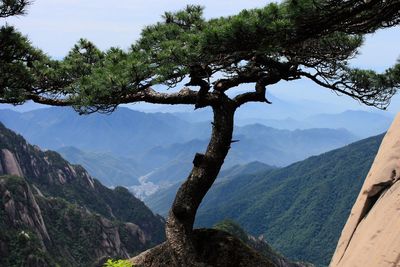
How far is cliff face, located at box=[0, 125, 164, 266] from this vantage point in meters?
76.9

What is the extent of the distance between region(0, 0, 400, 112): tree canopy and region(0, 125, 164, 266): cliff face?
61075mm

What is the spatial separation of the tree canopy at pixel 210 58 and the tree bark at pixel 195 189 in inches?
21.7

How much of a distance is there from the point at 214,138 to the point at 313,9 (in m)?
4.49

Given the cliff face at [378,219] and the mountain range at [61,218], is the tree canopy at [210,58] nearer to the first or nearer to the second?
the cliff face at [378,219]

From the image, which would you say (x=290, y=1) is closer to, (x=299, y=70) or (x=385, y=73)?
(x=299, y=70)

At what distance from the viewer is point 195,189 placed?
1133cm

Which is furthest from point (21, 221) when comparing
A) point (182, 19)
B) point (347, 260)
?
point (347, 260)

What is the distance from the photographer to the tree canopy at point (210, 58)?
28.6 feet

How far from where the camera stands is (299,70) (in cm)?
1226

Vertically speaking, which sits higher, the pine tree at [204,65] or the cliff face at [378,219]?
the pine tree at [204,65]

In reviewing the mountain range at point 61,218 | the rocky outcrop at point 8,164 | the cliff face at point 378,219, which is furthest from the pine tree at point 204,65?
the rocky outcrop at point 8,164

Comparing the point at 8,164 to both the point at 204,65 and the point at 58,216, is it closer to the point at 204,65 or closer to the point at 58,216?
the point at 58,216

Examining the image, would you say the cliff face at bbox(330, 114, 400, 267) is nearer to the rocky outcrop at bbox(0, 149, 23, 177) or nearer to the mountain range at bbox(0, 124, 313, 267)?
the mountain range at bbox(0, 124, 313, 267)

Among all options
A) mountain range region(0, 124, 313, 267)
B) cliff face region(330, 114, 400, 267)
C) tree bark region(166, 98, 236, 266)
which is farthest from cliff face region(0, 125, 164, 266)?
cliff face region(330, 114, 400, 267)
